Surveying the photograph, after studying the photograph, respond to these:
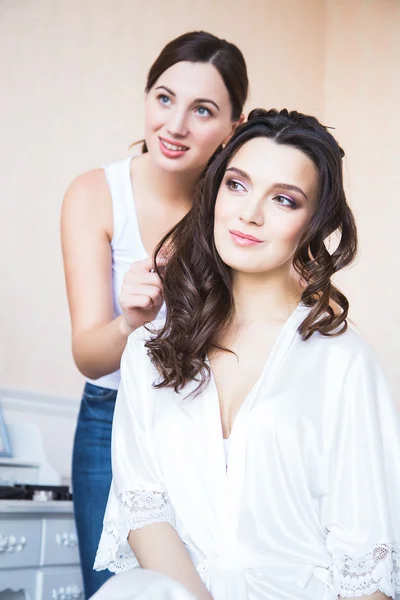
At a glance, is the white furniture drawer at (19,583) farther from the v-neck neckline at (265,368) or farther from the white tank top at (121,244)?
the v-neck neckline at (265,368)

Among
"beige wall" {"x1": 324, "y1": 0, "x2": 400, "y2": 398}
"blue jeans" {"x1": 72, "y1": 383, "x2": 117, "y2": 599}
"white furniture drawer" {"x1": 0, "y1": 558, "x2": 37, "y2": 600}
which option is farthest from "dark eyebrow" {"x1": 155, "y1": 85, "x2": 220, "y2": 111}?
"beige wall" {"x1": 324, "y1": 0, "x2": 400, "y2": 398}

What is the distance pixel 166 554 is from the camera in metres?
1.36

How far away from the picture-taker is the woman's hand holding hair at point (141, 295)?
160 centimetres

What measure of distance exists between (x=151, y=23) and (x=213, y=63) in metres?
1.03

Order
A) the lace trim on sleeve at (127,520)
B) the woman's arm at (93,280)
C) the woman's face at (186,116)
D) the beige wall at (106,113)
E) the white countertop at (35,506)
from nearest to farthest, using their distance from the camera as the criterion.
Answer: the lace trim on sleeve at (127,520) → the woman's arm at (93,280) → the woman's face at (186,116) → the white countertop at (35,506) → the beige wall at (106,113)

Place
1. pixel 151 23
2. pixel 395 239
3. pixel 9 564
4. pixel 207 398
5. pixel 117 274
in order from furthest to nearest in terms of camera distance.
→ pixel 395 239 → pixel 151 23 → pixel 9 564 → pixel 117 274 → pixel 207 398

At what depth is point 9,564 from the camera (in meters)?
2.20

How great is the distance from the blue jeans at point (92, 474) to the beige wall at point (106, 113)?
2.08 feet

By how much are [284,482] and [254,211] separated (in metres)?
0.44

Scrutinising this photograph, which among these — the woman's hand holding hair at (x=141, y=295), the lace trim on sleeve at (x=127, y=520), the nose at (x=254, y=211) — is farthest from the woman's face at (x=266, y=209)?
the lace trim on sleeve at (x=127, y=520)

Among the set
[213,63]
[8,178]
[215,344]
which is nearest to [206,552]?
[215,344]

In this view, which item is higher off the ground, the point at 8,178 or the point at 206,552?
the point at 8,178

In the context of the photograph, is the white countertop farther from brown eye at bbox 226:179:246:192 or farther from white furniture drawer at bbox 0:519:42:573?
brown eye at bbox 226:179:246:192

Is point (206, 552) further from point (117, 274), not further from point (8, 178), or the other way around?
point (8, 178)
